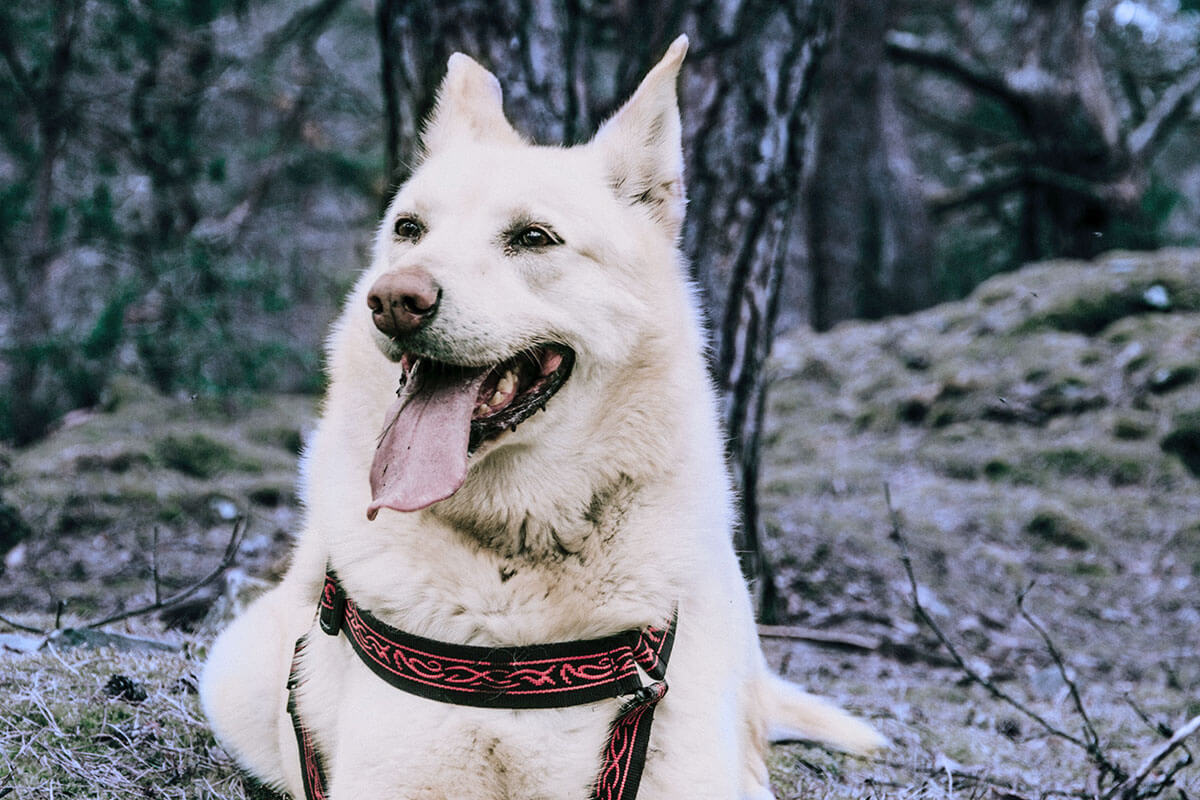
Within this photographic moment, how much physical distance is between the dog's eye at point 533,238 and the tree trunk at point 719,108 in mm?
1831

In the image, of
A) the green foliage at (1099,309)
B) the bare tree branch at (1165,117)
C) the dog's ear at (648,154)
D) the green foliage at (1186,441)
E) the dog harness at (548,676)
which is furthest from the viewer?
the bare tree branch at (1165,117)

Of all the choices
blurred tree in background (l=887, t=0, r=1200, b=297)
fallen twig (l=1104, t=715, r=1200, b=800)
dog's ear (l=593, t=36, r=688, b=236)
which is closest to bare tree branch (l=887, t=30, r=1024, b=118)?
blurred tree in background (l=887, t=0, r=1200, b=297)

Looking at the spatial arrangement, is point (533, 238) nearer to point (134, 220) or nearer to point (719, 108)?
point (719, 108)

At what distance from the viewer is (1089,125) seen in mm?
12148

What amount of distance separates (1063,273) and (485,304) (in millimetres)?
9233

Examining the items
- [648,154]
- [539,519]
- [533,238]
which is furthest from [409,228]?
[539,519]

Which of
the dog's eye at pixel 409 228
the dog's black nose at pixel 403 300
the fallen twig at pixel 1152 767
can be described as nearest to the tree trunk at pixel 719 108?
the dog's eye at pixel 409 228

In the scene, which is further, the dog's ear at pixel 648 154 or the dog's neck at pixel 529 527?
the dog's ear at pixel 648 154

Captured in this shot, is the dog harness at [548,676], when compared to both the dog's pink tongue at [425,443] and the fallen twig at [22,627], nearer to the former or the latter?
the dog's pink tongue at [425,443]

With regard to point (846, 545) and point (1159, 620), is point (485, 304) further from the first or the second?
point (1159, 620)

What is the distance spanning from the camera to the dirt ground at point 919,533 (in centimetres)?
314

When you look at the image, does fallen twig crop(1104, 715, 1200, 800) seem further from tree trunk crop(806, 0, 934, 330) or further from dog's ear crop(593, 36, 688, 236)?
tree trunk crop(806, 0, 934, 330)

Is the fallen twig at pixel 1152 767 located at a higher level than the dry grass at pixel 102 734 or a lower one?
higher

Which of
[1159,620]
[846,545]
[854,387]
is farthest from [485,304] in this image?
[854,387]
